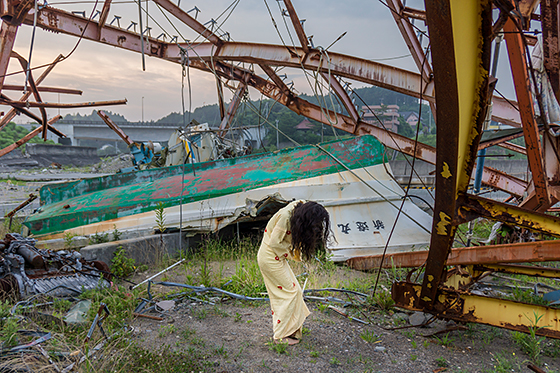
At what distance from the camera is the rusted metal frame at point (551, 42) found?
4.47 m

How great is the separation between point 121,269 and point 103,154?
136 feet

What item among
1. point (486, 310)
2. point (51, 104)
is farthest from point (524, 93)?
point (51, 104)

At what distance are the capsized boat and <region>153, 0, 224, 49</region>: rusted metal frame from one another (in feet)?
8.30

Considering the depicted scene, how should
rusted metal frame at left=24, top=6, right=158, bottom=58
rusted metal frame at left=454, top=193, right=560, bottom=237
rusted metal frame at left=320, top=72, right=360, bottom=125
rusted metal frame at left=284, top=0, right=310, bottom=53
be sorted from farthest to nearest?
rusted metal frame at left=320, top=72, right=360, bottom=125 < rusted metal frame at left=24, top=6, right=158, bottom=58 < rusted metal frame at left=284, top=0, right=310, bottom=53 < rusted metal frame at left=454, top=193, right=560, bottom=237

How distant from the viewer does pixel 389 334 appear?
4.22 meters

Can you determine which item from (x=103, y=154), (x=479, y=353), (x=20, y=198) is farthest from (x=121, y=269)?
(x=103, y=154)

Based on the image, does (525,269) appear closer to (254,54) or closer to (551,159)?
(551,159)

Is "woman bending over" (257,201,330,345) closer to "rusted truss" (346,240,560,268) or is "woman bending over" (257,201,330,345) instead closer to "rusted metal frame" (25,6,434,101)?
"rusted truss" (346,240,560,268)

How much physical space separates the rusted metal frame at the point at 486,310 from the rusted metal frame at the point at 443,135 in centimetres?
21

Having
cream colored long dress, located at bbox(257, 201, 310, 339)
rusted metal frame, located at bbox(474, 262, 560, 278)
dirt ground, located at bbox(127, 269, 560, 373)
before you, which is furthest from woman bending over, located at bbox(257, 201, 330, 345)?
rusted metal frame, located at bbox(474, 262, 560, 278)

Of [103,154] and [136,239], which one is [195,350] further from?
[103,154]

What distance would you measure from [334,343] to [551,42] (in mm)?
4405

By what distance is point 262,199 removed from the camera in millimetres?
7379

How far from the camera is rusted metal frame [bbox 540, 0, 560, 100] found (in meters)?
4.47
